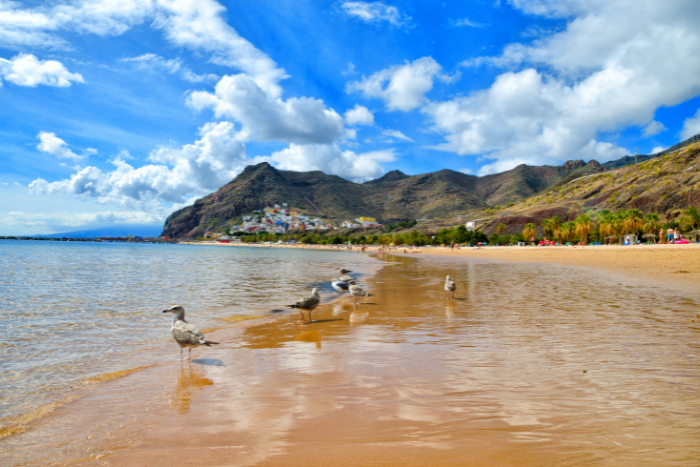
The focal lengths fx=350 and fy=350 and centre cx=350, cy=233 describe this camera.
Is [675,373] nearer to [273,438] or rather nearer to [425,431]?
[425,431]

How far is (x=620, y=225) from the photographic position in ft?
248

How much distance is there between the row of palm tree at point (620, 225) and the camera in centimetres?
7156

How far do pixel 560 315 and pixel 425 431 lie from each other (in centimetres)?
985

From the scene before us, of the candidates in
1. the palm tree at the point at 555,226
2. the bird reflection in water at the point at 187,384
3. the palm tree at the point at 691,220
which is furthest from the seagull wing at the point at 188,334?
the palm tree at the point at 555,226

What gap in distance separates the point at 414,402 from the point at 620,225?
91.0m

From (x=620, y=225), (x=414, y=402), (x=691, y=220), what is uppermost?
(x=691, y=220)

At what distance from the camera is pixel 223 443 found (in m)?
4.25

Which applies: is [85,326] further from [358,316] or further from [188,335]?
[358,316]

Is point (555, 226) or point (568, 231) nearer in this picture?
point (568, 231)

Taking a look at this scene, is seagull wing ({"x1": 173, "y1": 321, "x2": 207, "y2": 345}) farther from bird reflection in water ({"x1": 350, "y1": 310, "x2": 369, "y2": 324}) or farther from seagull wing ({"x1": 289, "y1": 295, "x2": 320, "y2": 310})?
bird reflection in water ({"x1": 350, "y1": 310, "x2": 369, "y2": 324})

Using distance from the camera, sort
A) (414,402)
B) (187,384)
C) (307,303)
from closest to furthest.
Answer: (414,402) < (187,384) < (307,303)

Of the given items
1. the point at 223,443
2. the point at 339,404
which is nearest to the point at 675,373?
A: the point at 339,404

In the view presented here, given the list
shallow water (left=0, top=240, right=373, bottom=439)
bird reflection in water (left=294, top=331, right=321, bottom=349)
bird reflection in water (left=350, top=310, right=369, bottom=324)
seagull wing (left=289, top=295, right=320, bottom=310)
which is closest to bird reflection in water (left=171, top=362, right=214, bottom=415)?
shallow water (left=0, top=240, right=373, bottom=439)

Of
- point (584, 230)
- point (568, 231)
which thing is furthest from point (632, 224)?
point (568, 231)
